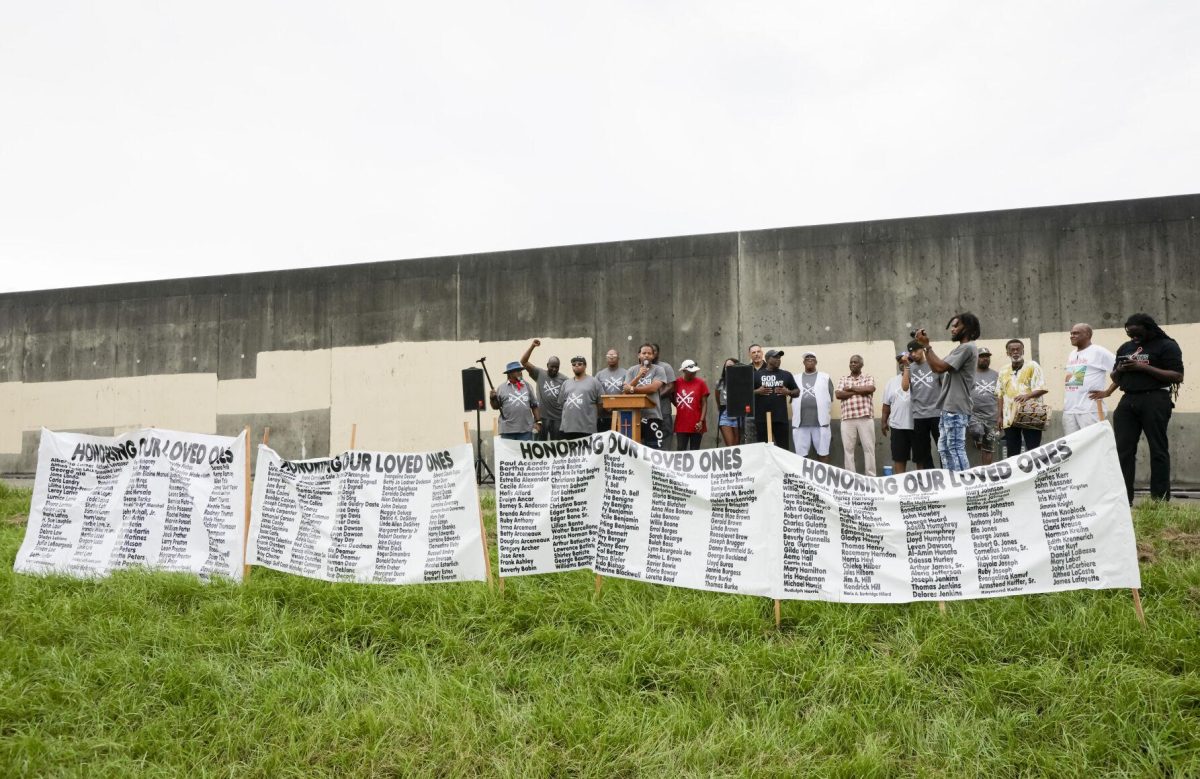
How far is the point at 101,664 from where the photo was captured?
4457mm

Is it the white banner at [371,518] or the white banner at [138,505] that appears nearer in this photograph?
the white banner at [371,518]

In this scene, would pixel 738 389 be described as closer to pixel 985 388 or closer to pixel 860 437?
pixel 860 437

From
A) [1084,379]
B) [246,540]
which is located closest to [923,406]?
[1084,379]

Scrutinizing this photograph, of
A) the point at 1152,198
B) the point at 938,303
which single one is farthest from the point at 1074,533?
the point at 1152,198

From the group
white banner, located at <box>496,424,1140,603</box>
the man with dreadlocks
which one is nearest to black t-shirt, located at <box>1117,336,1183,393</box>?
the man with dreadlocks

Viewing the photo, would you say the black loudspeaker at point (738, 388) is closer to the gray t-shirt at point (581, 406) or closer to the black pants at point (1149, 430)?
the gray t-shirt at point (581, 406)

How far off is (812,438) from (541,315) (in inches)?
179

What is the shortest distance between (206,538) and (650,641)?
3.46 meters

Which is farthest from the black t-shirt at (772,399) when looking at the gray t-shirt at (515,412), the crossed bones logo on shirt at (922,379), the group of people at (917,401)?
the gray t-shirt at (515,412)

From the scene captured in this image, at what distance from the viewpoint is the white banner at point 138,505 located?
5922 mm

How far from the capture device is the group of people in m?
6.67

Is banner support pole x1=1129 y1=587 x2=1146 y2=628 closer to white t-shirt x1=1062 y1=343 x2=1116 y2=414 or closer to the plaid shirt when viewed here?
white t-shirt x1=1062 y1=343 x2=1116 y2=414

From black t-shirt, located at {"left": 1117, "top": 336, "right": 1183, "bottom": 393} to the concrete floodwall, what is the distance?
376 cm

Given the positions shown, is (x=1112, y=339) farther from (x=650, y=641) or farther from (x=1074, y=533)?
(x=650, y=641)
